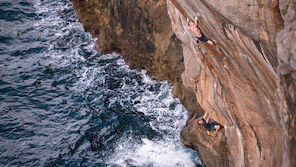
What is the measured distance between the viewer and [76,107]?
19.2 metres

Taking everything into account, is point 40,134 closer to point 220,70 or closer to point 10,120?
point 10,120

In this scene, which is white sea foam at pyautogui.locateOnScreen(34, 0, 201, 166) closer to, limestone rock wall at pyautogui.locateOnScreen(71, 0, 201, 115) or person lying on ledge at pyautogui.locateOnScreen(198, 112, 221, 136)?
limestone rock wall at pyautogui.locateOnScreen(71, 0, 201, 115)

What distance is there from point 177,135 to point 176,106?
2723 millimetres

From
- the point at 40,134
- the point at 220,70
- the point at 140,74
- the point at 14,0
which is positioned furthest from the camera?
the point at 14,0

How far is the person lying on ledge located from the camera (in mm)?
13995

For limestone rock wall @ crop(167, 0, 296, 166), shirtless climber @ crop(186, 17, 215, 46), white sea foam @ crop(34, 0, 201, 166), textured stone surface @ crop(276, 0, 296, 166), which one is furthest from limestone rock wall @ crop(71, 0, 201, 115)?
textured stone surface @ crop(276, 0, 296, 166)

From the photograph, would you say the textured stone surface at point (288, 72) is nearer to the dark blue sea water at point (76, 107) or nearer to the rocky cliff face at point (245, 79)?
the rocky cliff face at point (245, 79)

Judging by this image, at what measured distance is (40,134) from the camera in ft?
56.7

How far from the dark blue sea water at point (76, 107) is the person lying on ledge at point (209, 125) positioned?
2.73 meters

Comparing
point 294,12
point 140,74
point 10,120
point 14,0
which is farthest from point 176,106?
point 14,0

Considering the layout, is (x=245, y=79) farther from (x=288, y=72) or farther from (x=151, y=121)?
(x=151, y=121)

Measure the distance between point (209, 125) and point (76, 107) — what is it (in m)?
9.82

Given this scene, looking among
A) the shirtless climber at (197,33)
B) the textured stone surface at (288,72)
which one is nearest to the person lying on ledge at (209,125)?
the shirtless climber at (197,33)

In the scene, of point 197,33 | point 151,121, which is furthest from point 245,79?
point 151,121
